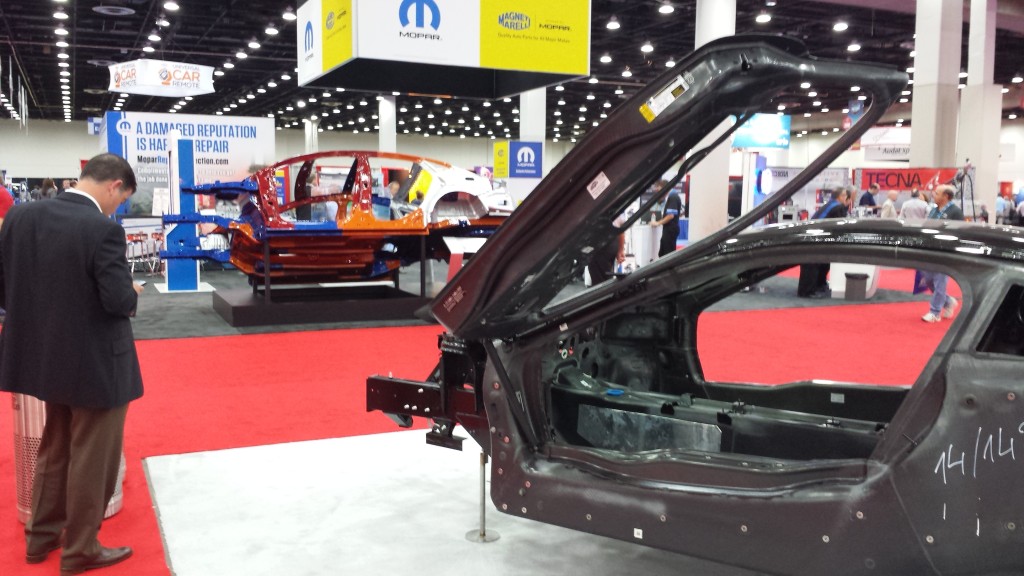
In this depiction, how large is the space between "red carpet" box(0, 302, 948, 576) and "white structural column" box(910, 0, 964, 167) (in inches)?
216

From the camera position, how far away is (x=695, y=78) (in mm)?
2471

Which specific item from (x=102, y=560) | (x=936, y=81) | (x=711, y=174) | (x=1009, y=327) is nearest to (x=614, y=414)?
(x=1009, y=327)

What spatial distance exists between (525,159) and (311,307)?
604 cm

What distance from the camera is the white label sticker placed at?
2.65 m

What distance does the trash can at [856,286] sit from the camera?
1138cm

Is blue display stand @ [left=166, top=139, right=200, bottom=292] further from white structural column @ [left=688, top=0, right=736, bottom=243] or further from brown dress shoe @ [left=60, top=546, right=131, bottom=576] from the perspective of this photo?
white structural column @ [left=688, top=0, right=736, bottom=243]

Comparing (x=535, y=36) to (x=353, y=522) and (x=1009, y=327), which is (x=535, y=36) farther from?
(x=1009, y=327)

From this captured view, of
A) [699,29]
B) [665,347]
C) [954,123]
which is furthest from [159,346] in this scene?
[954,123]

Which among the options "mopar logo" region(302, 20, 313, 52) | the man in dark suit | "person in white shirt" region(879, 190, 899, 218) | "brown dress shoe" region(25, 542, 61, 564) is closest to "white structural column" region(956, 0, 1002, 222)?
"person in white shirt" region(879, 190, 899, 218)

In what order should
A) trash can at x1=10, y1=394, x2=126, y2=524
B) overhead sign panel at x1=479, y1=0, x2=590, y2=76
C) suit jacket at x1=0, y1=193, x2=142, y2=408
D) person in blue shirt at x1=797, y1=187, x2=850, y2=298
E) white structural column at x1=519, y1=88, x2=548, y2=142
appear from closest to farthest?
suit jacket at x1=0, y1=193, x2=142, y2=408 < trash can at x1=10, y1=394, x2=126, y2=524 < overhead sign panel at x1=479, y1=0, x2=590, y2=76 < person in blue shirt at x1=797, y1=187, x2=850, y2=298 < white structural column at x1=519, y1=88, x2=548, y2=142

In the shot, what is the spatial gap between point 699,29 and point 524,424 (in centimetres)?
1180

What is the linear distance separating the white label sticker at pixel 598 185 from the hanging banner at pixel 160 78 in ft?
40.6

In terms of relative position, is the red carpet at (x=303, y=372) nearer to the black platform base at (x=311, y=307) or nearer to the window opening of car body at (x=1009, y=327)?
the black platform base at (x=311, y=307)

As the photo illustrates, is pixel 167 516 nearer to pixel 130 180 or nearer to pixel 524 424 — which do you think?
pixel 130 180
